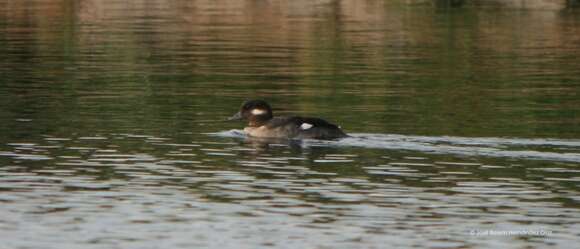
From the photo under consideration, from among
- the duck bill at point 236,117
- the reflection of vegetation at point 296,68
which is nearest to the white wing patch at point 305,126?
the reflection of vegetation at point 296,68

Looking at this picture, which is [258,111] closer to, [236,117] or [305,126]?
[236,117]

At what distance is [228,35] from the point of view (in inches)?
2159

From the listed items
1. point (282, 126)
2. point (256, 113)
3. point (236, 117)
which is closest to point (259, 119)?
point (256, 113)

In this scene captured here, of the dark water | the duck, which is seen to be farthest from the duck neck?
the dark water

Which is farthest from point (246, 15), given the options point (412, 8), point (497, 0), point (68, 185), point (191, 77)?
point (68, 185)

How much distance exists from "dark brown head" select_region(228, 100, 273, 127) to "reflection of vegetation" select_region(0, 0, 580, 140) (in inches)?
33.0

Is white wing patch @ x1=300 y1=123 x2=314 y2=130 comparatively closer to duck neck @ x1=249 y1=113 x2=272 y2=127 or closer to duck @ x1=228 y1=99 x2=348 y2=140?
duck @ x1=228 y1=99 x2=348 y2=140

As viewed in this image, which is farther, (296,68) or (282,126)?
(296,68)

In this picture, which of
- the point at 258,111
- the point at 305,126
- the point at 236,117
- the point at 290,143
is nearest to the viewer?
the point at 290,143

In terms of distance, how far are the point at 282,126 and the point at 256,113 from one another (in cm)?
104

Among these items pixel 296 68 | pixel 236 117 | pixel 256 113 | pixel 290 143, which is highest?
pixel 256 113

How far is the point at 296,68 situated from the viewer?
140 feet

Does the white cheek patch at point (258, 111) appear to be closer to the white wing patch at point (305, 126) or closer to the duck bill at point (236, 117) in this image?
the duck bill at point (236, 117)

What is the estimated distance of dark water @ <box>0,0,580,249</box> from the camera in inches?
777
